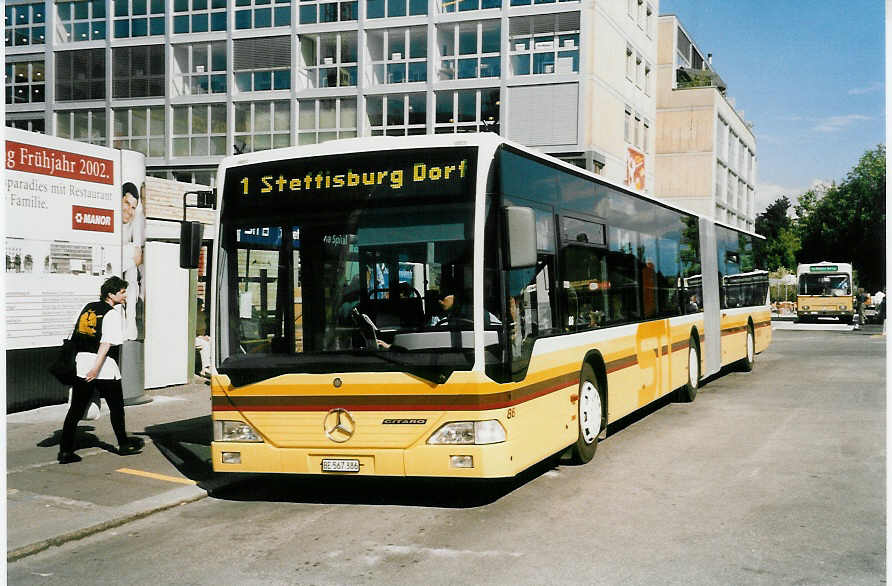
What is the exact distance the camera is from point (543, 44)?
41312 millimetres

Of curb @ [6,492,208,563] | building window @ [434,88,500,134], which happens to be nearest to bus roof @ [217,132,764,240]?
curb @ [6,492,208,563]


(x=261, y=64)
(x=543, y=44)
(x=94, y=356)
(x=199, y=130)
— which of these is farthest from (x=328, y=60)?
(x=94, y=356)

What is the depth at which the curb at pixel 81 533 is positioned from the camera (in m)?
6.35

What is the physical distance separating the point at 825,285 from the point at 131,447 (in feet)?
142

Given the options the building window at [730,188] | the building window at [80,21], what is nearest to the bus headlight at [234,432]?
the building window at [80,21]

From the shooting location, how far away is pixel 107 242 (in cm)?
1342

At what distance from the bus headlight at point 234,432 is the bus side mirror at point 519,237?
243cm

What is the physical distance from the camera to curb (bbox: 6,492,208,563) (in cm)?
635

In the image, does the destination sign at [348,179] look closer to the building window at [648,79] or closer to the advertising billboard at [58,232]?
the advertising billboard at [58,232]

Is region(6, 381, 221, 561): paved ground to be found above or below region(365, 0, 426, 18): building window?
below

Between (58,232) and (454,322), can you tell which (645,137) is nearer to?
(58,232)

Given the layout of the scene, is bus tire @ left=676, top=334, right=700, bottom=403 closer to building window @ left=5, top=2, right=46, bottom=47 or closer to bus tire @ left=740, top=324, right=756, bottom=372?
bus tire @ left=740, top=324, right=756, bottom=372

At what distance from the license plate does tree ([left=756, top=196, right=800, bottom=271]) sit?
265 ft

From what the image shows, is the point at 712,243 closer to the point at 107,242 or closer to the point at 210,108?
the point at 107,242
